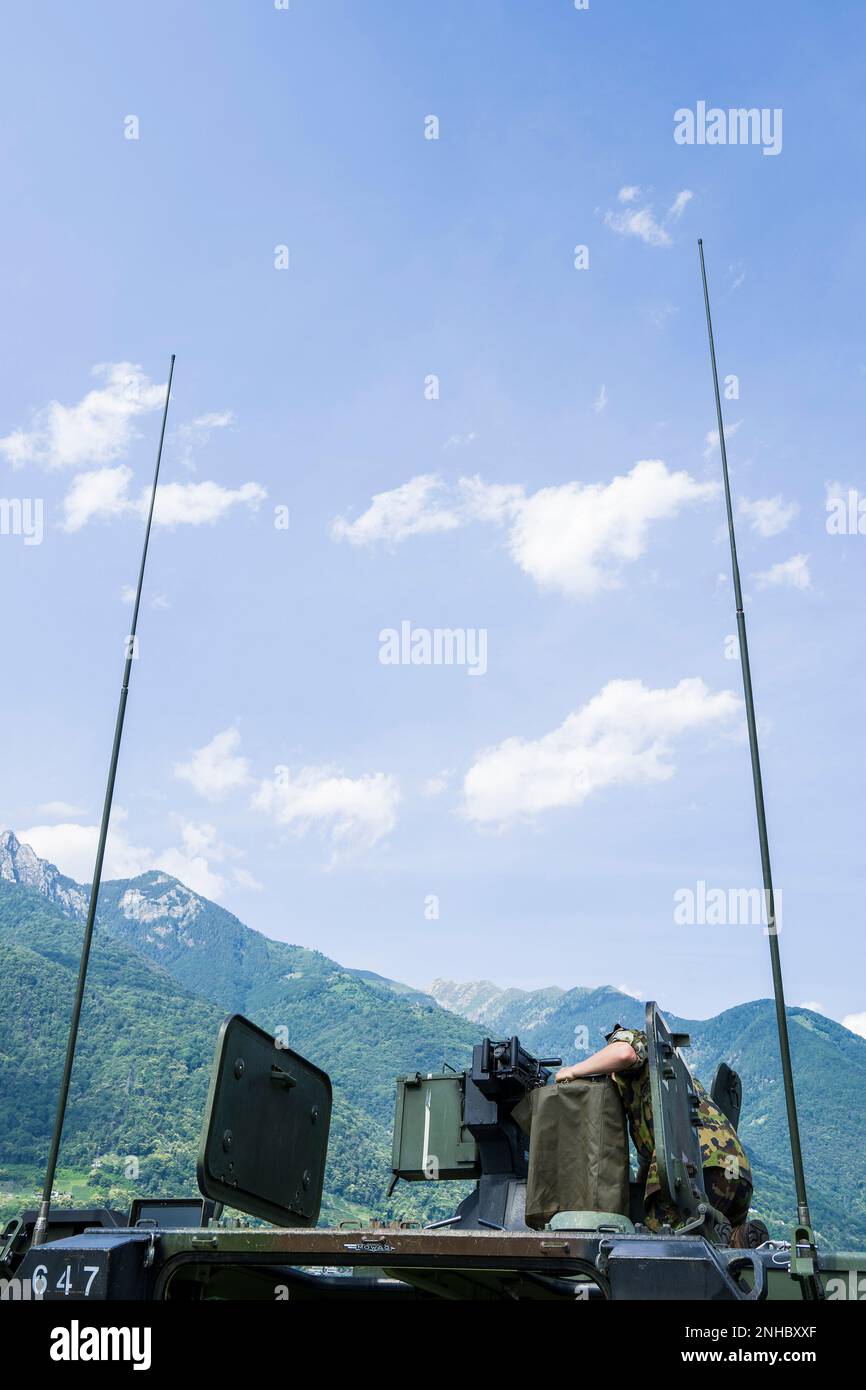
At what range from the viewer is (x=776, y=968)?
461cm

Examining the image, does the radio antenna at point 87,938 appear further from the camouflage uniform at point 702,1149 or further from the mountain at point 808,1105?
the mountain at point 808,1105

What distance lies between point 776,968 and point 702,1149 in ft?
7.07

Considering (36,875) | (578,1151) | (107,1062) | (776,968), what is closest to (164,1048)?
(107,1062)

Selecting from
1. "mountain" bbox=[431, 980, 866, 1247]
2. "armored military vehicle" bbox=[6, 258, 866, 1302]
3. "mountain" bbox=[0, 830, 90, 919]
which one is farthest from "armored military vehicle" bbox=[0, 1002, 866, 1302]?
"mountain" bbox=[0, 830, 90, 919]

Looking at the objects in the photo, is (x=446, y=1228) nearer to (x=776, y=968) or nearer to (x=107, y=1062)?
(x=776, y=968)

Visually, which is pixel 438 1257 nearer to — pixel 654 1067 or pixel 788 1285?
pixel 788 1285

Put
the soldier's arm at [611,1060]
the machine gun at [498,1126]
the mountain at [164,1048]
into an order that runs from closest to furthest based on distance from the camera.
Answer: the soldier's arm at [611,1060] < the machine gun at [498,1126] < the mountain at [164,1048]

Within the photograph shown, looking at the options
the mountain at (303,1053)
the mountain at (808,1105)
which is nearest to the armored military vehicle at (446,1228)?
the mountain at (303,1053)

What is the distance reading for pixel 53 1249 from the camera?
3.53 metres

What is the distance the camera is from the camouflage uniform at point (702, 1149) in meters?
5.34

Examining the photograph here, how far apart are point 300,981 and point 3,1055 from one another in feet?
231

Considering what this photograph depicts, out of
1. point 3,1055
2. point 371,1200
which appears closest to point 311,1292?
point 371,1200

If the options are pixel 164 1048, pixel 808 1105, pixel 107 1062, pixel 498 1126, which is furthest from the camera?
pixel 808 1105

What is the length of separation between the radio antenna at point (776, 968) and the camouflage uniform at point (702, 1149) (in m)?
0.92
